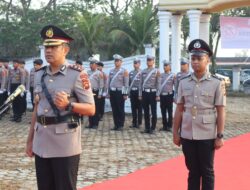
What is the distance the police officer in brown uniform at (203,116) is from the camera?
409 centimetres

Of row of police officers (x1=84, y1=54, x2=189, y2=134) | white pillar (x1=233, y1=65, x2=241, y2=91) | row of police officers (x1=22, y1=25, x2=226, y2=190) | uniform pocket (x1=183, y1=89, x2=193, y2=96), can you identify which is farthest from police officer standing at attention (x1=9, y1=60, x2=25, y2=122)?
white pillar (x1=233, y1=65, x2=241, y2=91)

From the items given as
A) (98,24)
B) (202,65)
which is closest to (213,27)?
(98,24)

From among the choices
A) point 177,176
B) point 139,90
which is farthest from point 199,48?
point 139,90

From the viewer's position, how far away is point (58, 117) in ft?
10.2

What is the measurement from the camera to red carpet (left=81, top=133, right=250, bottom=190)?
5094 mm

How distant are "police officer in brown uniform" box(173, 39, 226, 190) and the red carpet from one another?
946 millimetres

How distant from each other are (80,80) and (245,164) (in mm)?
3757

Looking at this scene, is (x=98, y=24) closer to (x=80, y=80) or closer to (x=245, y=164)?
(x=245, y=164)

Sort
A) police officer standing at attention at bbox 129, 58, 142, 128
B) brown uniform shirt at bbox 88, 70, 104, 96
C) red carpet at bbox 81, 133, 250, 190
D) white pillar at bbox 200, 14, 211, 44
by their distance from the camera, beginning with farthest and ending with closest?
1. white pillar at bbox 200, 14, 211, 44
2. brown uniform shirt at bbox 88, 70, 104, 96
3. police officer standing at attention at bbox 129, 58, 142, 128
4. red carpet at bbox 81, 133, 250, 190

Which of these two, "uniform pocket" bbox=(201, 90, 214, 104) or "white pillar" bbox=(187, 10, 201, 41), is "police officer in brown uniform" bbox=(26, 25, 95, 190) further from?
"white pillar" bbox=(187, 10, 201, 41)

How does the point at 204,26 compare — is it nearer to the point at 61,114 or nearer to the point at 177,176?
the point at 177,176

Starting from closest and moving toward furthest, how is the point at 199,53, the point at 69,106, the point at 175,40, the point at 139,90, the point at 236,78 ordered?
1. the point at 69,106
2. the point at 199,53
3. the point at 139,90
4. the point at 175,40
5. the point at 236,78

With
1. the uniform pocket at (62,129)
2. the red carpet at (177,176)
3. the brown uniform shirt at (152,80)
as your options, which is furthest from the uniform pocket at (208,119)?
the brown uniform shirt at (152,80)

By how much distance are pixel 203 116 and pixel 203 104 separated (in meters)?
0.11
